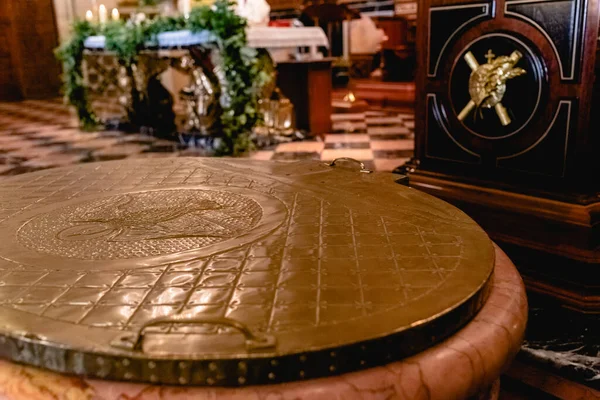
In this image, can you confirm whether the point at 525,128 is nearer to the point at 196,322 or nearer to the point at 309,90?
the point at 196,322

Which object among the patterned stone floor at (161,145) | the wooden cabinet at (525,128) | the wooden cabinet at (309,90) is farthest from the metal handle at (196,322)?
the wooden cabinet at (309,90)

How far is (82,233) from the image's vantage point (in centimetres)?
109

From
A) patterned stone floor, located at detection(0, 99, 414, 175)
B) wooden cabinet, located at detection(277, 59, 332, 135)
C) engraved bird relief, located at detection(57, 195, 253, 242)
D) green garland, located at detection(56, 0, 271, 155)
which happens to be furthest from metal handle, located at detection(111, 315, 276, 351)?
wooden cabinet, located at detection(277, 59, 332, 135)

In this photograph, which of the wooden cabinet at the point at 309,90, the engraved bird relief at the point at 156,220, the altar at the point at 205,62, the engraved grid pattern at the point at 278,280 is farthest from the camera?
the wooden cabinet at the point at 309,90

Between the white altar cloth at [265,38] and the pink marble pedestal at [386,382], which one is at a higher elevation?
the white altar cloth at [265,38]

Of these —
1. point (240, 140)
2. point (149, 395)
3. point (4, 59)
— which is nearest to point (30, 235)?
point (149, 395)

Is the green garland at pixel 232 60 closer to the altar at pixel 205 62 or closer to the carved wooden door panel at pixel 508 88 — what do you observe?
the altar at pixel 205 62

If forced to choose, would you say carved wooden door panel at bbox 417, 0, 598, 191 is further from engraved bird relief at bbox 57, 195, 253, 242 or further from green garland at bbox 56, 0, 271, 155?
green garland at bbox 56, 0, 271, 155

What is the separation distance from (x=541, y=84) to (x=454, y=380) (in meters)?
1.67

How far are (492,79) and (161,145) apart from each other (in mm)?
3175

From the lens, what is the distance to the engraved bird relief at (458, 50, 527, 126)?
219cm

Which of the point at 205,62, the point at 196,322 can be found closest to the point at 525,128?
the point at 196,322

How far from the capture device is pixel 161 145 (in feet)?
15.7

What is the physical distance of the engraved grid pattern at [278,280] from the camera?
76 centimetres
